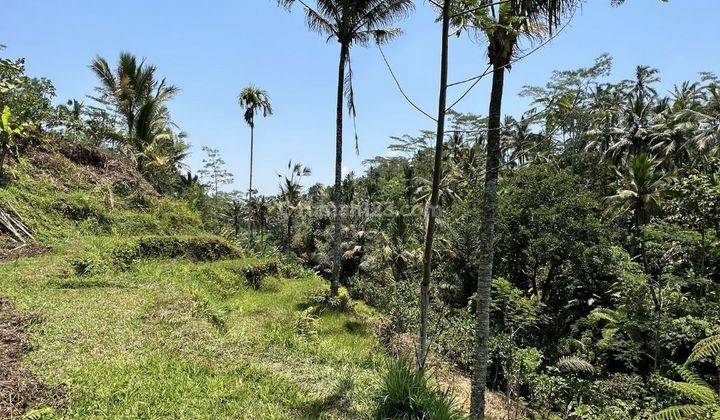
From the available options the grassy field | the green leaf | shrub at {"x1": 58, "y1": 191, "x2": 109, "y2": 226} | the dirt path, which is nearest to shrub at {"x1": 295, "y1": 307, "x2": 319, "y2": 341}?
the grassy field

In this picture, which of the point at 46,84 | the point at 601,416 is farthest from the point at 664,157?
the point at 46,84

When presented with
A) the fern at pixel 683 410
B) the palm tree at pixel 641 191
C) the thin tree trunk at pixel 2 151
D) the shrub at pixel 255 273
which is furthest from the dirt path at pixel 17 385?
the palm tree at pixel 641 191

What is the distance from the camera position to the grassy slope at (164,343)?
5.10 meters

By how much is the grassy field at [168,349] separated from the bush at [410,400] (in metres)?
0.41

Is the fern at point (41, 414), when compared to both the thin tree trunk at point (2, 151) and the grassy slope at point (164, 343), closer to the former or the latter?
the grassy slope at point (164, 343)

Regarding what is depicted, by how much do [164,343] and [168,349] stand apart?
0.83 ft

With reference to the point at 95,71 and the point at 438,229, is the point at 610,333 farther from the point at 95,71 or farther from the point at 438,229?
the point at 95,71

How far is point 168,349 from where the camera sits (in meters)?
6.50

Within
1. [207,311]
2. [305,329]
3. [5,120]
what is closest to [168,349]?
[207,311]

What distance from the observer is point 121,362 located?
5.70m

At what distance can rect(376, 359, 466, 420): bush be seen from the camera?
4.78m

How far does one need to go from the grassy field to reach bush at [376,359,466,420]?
405mm

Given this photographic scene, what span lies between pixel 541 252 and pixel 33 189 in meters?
19.4

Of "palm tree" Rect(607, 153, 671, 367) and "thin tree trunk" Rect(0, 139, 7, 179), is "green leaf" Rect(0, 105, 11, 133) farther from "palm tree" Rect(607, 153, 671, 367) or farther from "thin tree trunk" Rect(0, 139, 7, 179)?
"palm tree" Rect(607, 153, 671, 367)
